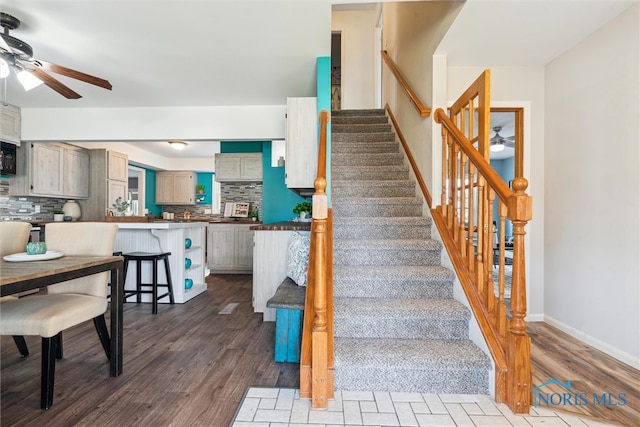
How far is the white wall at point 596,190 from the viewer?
7.20 ft

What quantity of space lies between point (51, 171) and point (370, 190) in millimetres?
5044

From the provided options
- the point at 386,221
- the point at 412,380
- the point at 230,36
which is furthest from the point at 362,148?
the point at 412,380

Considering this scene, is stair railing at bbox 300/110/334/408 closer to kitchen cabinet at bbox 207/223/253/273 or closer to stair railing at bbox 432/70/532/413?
stair railing at bbox 432/70/532/413

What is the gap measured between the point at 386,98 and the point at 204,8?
3352 millimetres

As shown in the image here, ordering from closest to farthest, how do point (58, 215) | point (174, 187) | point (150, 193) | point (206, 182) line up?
point (58, 215) < point (150, 193) < point (174, 187) < point (206, 182)

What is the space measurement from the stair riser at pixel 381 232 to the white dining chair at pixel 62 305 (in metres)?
1.75

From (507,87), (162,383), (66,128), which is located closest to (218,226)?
(66,128)

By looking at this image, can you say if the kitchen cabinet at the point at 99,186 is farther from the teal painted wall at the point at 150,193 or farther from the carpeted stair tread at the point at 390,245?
the carpeted stair tread at the point at 390,245

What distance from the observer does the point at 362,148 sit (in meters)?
3.86

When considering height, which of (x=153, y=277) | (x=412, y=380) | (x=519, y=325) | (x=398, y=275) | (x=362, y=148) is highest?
(x=362, y=148)

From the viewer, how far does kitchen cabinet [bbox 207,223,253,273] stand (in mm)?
5547

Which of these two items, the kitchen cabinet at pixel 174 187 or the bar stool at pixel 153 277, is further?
the kitchen cabinet at pixel 174 187

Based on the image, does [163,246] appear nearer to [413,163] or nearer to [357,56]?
[413,163]

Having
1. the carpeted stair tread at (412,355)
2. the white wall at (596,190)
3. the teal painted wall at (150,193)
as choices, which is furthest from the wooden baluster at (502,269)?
the teal painted wall at (150,193)
